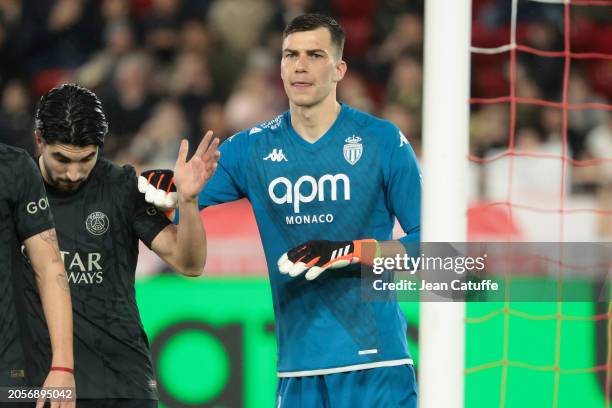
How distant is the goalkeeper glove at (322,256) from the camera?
4.36 metres

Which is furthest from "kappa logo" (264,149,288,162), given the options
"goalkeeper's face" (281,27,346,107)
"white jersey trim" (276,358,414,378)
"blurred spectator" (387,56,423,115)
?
"blurred spectator" (387,56,423,115)

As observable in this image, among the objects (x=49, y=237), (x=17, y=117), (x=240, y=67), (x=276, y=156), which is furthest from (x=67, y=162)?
(x=240, y=67)

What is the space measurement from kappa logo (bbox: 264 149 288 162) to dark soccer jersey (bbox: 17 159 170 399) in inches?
23.0

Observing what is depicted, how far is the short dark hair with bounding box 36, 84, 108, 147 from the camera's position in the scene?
14.0ft

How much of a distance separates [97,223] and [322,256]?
0.86 m

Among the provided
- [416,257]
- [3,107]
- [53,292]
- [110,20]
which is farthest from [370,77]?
[53,292]

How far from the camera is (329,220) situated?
4.66m

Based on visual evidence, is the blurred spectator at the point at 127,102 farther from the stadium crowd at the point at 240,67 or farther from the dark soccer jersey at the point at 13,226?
the dark soccer jersey at the point at 13,226

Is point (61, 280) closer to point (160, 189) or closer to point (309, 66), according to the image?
point (160, 189)

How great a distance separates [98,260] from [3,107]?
19.7ft

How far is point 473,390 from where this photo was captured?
6.58m

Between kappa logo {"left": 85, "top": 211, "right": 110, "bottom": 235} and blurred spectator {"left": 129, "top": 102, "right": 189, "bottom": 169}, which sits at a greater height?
blurred spectator {"left": 129, "top": 102, "right": 189, "bottom": 169}

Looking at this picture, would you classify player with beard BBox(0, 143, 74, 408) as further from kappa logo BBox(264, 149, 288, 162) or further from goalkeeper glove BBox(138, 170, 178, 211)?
Result: kappa logo BBox(264, 149, 288, 162)

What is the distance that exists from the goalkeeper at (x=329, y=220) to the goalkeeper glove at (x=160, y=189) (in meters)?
0.52
